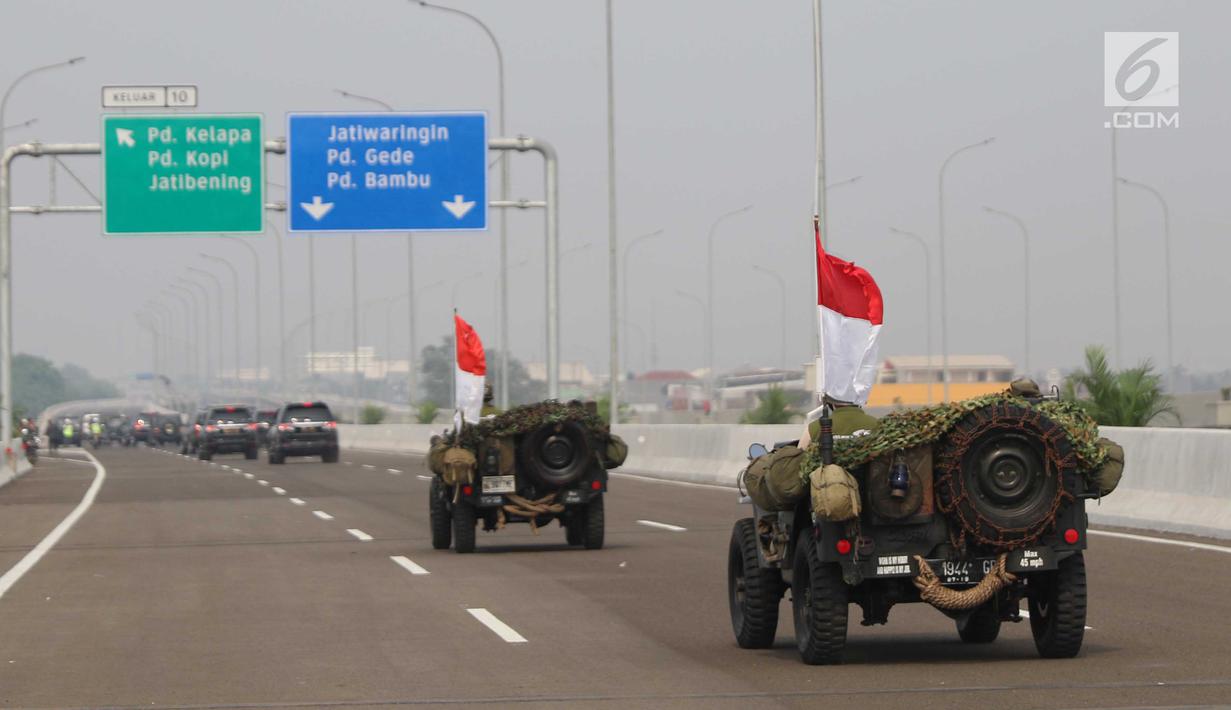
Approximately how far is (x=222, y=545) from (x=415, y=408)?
66.8 metres

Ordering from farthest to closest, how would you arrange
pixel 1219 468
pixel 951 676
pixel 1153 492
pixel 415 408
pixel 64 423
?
1. pixel 64 423
2. pixel 415 408
3. pixel 1153 492
4. pixel 1219 468
5. pixel 951 676

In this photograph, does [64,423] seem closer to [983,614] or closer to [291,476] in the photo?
[291,476]

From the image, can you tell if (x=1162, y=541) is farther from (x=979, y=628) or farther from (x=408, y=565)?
(x=979, y=628)

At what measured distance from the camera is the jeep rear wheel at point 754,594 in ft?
36.6

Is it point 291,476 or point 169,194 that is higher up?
point 169,194

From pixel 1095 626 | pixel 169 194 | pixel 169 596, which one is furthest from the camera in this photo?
pixel 169 194

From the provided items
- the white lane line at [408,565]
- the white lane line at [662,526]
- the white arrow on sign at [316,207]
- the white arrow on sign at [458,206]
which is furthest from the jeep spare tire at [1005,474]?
the white arrow on sign at [316,207]

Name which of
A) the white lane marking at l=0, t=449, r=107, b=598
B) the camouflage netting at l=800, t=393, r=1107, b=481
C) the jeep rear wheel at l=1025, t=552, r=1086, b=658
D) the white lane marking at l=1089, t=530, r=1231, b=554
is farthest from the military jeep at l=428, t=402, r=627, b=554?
the camouflage netting at l=800, t=393, r=1107, b=481

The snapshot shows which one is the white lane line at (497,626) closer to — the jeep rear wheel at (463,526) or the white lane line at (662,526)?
the jeep rear wheel at (463,526)

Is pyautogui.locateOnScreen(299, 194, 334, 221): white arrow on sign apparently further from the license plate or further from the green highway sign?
the license plate

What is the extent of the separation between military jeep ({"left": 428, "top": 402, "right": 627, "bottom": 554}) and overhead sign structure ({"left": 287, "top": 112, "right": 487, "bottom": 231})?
18.1 metres

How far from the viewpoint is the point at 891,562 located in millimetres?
10203

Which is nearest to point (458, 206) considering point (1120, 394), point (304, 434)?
point (1120, 394)

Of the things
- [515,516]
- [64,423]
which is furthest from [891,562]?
[64,423]
